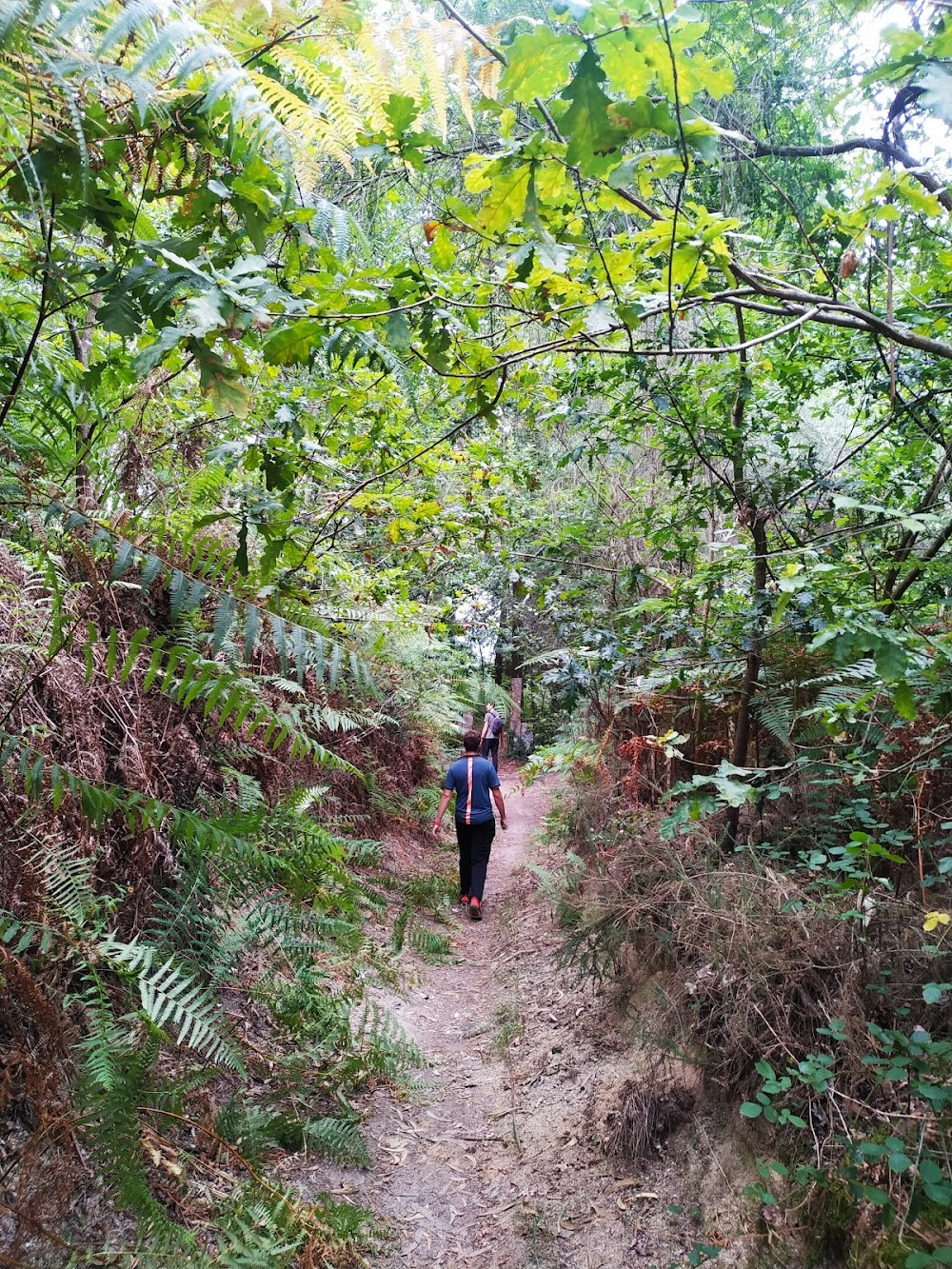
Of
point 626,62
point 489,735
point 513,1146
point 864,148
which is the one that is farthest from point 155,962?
point 489,735

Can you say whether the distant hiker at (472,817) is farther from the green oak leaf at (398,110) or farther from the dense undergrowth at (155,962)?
the green oak leaf at (398,110)

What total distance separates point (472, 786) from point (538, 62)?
5921 millimetres

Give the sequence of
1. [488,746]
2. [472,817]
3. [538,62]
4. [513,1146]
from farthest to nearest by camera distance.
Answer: [488,746] < [472,817] < [513,1146] < [538,62]

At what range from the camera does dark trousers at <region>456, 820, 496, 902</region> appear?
6719 millimetres

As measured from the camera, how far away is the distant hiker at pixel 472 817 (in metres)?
6.71

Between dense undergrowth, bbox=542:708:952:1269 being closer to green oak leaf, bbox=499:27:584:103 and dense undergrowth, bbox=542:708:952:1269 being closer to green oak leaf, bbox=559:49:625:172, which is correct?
green oak leaf, bbox=559:49:625:172

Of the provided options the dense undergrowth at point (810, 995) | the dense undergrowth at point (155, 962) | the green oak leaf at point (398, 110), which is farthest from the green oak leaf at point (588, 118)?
the dense undergrowth at point (810, 995)

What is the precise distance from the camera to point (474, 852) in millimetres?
6844

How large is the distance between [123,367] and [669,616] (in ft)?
11.2

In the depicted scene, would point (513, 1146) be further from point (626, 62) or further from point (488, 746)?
point (488, 746)

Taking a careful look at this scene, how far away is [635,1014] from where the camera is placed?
13.2 ft

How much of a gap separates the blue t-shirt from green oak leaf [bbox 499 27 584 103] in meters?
5.86

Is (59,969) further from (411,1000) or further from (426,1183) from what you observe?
(411,1000)

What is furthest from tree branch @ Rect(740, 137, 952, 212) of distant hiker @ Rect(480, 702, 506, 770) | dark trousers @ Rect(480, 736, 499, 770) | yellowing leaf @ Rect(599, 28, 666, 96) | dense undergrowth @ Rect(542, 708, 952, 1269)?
dark trousers @ Rect(480, 736, 499, 770)
